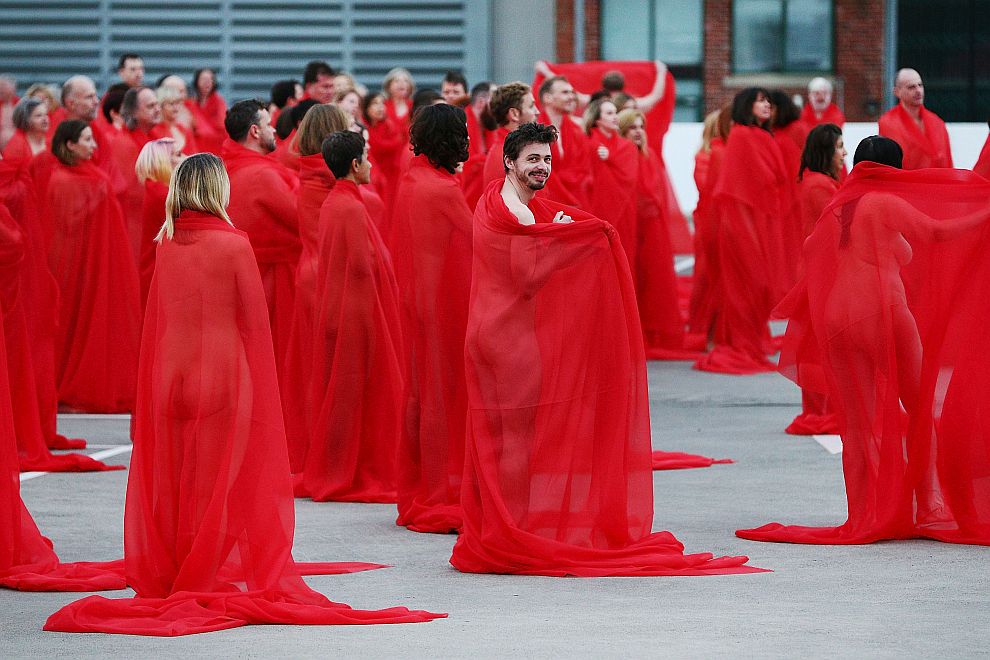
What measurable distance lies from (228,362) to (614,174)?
863 centimetres

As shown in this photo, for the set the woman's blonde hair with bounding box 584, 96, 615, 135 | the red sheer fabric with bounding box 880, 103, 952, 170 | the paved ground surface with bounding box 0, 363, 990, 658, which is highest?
the woman's blonde hair with bounding box 584, 96, 615, 135

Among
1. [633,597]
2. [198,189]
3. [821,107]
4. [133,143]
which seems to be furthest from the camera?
[821,107]

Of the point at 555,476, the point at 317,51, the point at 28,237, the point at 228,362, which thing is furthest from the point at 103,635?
the point at 317,51

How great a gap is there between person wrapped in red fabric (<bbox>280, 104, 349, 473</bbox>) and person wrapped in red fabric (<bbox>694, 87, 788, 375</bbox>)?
16.9ft

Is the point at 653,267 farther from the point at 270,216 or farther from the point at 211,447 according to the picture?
the point at 211,447

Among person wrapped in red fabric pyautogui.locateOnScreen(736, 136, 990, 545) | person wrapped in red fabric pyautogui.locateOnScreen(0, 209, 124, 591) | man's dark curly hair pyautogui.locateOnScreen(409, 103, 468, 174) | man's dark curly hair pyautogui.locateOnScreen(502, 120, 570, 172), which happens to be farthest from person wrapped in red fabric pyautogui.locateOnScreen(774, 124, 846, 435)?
person wrapped in red fabric pyautogui.locateOnScreen(0, 209, 124, 591)

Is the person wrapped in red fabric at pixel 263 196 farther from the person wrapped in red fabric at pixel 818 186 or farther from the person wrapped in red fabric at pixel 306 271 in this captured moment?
the person wrapped in red fabric at pixel 818 186

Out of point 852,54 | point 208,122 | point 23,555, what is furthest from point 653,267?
point 852,54

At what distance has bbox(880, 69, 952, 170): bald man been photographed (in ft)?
50.1

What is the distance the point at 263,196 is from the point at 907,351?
3.92 m

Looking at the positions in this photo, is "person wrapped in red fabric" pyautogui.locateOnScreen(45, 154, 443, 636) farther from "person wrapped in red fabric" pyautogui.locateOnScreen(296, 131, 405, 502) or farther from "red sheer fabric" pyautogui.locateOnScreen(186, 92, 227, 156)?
"red sheer fabric" pyautogui.locateOnScreen(186, 92, 227, 156)

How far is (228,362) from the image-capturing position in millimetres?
6887

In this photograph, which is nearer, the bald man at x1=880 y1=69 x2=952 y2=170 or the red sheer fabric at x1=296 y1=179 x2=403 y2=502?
the red sheer fabric at x1=296 y1=179 x2=403 y2=502

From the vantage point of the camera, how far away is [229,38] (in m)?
27.1
